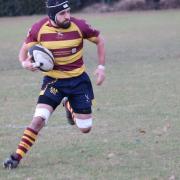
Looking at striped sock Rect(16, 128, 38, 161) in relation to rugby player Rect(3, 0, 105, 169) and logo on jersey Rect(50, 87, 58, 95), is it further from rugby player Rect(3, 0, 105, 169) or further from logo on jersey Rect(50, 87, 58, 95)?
logo on jersey Rect(50, 87, 58, 95)

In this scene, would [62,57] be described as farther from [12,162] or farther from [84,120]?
[12,162]

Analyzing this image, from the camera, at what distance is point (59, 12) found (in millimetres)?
7680

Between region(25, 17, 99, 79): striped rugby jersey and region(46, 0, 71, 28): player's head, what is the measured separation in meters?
0.15

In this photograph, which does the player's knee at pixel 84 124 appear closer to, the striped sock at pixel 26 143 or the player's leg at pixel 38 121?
the player's leg at pixel 38 121

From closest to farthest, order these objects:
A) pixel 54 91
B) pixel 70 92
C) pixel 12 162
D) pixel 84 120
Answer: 1. pixel 12 162
2. pixel 54 91
3. pixel 70 92
4. pixel 84 120

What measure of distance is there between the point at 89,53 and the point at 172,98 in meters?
10.7

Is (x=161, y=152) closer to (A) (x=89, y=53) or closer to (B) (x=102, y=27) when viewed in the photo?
(A) (x=89, y=53)

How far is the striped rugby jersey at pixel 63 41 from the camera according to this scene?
7887mm

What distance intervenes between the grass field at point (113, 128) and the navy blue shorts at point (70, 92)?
1.86ft

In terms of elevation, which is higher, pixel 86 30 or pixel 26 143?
pixel 86 30

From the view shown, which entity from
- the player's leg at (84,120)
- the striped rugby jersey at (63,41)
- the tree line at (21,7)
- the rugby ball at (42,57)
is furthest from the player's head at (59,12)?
the tree line at (21,7)

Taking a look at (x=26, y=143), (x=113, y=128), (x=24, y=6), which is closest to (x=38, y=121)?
(x=26, y=143)

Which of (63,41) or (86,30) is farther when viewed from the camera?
(86,30)

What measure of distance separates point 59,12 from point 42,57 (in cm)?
51
